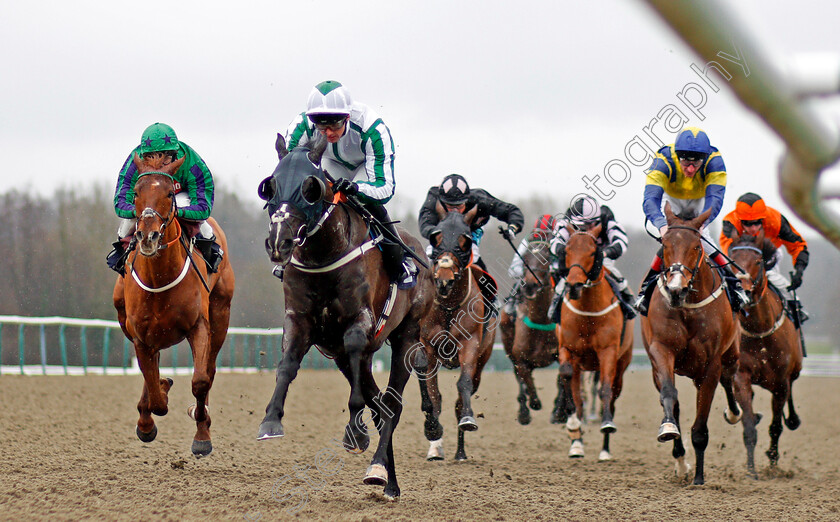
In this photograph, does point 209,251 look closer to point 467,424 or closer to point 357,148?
point 357,148

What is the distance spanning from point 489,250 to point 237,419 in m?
18.0

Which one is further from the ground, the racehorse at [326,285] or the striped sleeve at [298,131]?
the striped sleeve at [298,131]

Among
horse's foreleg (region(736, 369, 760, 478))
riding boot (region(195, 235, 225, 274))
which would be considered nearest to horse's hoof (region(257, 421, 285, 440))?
riding boot (region(195, 235, 225, 274))

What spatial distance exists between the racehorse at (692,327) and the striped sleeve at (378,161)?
238 centimetres

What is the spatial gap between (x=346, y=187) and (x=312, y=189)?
1.83 ft

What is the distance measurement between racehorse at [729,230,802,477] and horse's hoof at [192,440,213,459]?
502 cm

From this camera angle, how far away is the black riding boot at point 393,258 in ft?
19.5

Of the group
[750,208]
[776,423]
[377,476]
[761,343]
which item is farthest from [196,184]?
[776,423]

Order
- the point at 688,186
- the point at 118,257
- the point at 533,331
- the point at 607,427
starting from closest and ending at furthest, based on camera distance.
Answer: the point at 118,257, the point at 688,186, the point at 607,427, the point at 533,331

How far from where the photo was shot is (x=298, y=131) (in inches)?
A: 225

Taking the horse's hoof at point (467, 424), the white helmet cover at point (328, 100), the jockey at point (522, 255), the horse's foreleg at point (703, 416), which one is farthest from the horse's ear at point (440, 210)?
the white helmet cover at point (328, 100)

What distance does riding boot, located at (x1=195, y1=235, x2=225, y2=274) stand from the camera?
24.3 ft

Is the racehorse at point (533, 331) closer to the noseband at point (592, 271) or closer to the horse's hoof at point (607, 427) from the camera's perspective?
the noseband at point (592, 271)

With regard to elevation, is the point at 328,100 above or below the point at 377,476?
above
